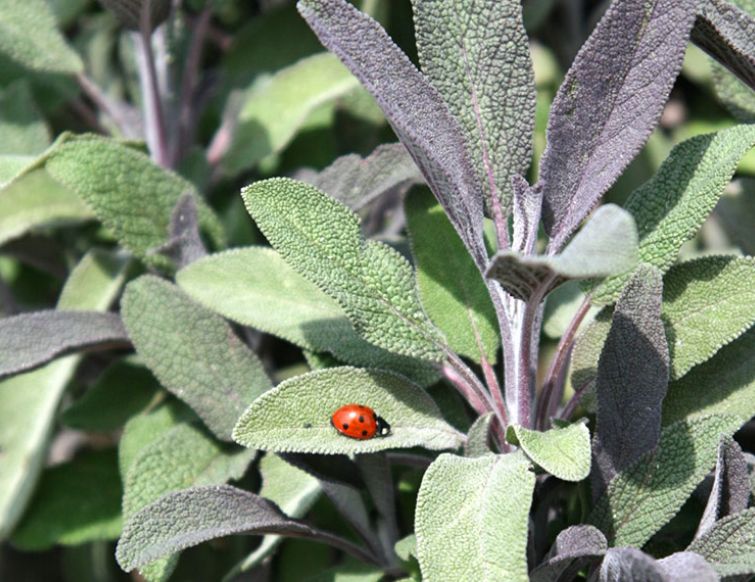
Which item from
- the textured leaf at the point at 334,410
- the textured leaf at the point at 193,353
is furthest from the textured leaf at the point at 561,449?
the textured leaf at the point at 193,353

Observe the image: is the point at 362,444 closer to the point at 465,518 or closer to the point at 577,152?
the point at 465,518

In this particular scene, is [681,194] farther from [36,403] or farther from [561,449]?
[36,403]

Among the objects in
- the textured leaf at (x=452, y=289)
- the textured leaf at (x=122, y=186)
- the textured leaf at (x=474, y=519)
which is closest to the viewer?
the textured leaf at (x=474, y=519)

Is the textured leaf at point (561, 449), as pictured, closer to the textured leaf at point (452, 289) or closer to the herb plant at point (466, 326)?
the herb plant at point (466, 326)

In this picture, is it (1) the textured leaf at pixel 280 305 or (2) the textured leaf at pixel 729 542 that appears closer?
(2) the textured leaf at pixel 729 542

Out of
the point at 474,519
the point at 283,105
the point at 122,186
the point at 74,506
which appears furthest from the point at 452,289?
the point at 74,506

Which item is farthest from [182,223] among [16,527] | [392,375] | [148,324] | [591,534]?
[591,534]
